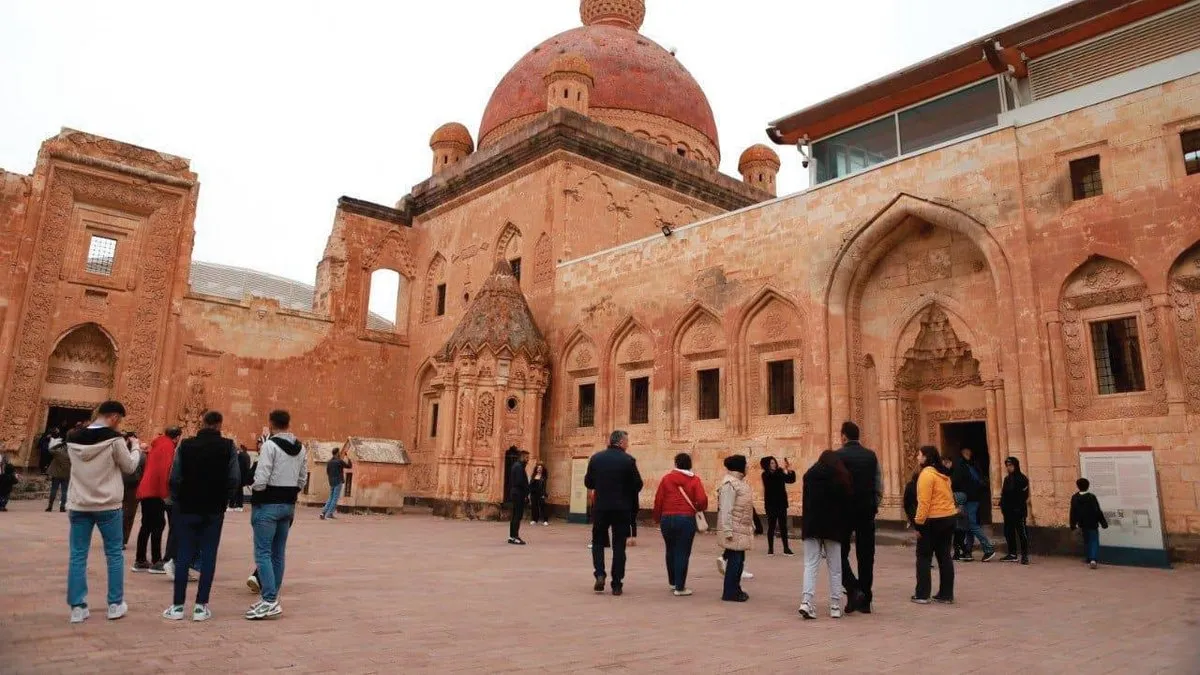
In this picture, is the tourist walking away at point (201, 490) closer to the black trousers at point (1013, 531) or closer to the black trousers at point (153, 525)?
the black trousers at point (153, 525)

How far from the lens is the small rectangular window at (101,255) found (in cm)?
2103

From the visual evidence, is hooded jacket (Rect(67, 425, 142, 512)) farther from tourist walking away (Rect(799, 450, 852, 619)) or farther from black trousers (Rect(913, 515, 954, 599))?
black trousers (Rect(913, 515, 954, 599))

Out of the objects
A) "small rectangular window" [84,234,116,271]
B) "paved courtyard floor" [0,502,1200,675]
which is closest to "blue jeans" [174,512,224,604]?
"paved courtyard floor" [0,502,1200,675]

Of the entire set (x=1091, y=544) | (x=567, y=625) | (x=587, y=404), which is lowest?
(x=567, y=625)

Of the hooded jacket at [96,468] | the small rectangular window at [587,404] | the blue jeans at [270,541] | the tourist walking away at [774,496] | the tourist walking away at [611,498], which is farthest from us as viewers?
the small rectangular window at [587,404]

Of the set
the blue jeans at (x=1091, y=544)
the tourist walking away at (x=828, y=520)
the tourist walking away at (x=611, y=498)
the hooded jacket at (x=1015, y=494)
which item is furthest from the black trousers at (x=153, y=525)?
the blue jeans at (x=1091, y=544)

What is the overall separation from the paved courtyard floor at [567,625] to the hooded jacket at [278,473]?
2.61ft

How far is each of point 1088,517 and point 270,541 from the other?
9587 millimetres

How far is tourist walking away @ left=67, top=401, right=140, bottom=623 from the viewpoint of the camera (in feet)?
16.0

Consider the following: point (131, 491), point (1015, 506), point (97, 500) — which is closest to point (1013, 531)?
point (1015, 506)

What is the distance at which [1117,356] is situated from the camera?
11461 mm

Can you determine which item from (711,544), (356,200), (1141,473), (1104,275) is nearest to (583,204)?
(356,200)

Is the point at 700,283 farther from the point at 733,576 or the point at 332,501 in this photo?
the point at 733,576

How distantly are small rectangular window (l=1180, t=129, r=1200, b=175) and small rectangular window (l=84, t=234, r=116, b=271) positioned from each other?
941 inches
